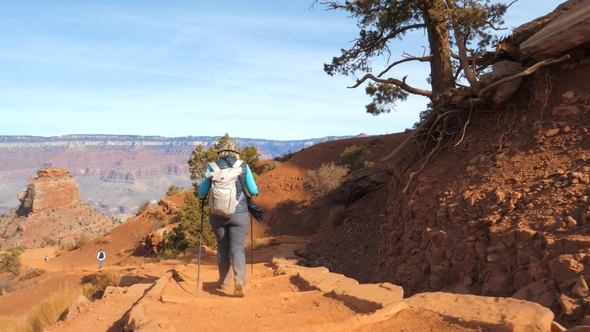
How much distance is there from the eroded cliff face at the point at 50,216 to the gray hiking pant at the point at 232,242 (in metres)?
65.9

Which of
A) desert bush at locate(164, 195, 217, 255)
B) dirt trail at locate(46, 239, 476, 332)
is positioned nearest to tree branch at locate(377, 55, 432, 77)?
dirt trail at locate(46, 239, 476, 332)

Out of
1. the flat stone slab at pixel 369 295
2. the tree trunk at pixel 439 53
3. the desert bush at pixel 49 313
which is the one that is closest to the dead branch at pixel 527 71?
the tree trunk at pixel 439 53

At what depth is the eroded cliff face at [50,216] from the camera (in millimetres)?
67750

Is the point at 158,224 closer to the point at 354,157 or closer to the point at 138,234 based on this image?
the point at 138,234

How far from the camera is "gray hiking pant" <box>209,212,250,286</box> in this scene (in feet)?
20.4

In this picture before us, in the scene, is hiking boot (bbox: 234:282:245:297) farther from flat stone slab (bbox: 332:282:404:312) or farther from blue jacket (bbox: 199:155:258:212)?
flat stone slab (bbox: 332:282:404:312)

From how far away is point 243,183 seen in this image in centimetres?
632

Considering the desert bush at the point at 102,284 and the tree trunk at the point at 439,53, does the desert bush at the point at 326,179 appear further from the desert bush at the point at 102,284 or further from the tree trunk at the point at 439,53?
the desert bush at the point at 102,284

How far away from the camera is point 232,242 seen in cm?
629

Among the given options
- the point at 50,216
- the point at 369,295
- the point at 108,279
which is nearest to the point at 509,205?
the point at 369,295

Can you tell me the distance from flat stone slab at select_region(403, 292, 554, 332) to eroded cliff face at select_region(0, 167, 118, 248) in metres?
68.9

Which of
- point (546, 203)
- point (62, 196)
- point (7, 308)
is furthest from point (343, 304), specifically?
point (62, 196)

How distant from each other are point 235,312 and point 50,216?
7773 cm

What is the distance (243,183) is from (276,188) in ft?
62.1
